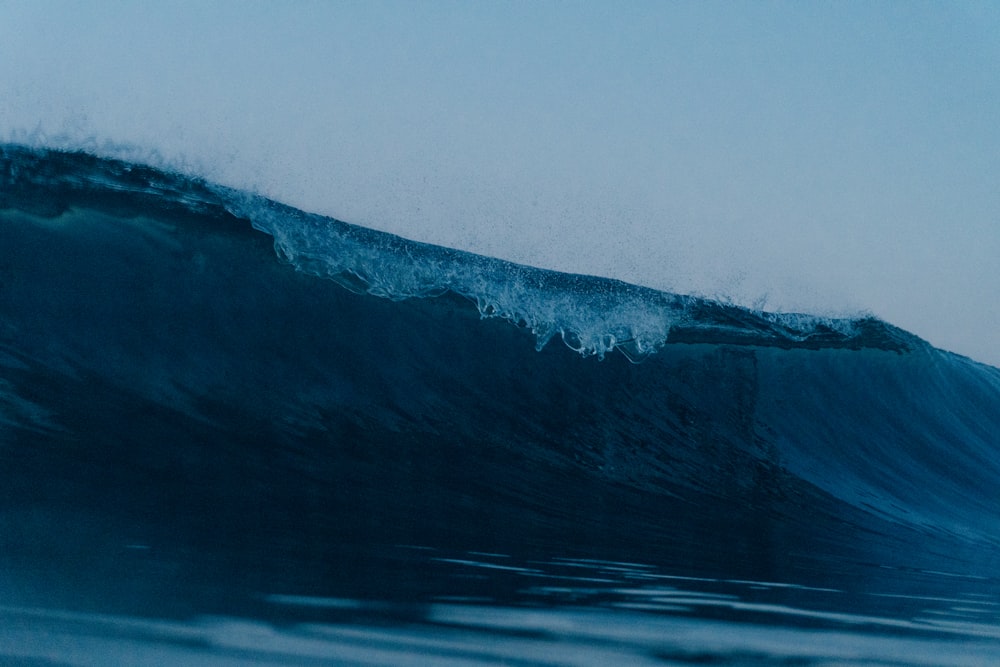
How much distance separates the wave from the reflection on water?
1.59 feet

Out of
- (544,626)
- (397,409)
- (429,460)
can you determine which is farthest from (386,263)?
(544,626)

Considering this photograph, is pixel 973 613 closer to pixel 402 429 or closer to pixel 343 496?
pixel 343 496

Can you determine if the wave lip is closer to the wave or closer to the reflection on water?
the wave

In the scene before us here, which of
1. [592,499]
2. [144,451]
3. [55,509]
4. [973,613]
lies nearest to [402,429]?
[592,499]

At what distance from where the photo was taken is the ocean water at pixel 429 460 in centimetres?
236

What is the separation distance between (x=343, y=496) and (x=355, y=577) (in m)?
1.41

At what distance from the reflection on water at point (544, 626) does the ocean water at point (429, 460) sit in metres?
0.01

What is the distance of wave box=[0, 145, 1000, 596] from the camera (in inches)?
149

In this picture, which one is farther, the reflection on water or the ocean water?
the ocean water

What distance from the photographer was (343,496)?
13.5ft

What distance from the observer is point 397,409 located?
5.79 m

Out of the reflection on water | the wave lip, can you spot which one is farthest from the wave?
the reflection on water

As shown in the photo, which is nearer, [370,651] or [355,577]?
[370,651]

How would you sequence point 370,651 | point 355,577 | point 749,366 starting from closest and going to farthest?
point 370,651 < point 355,577 < point 749,366
